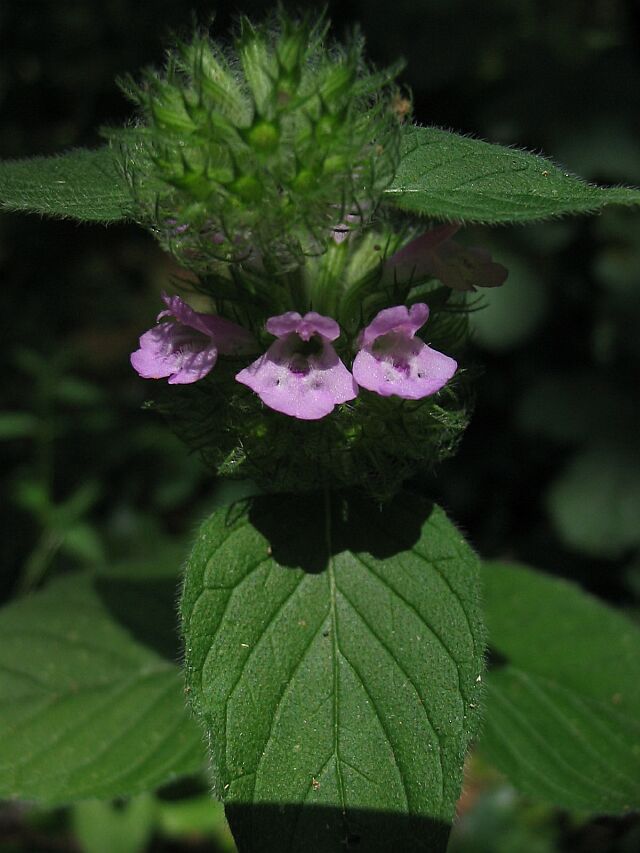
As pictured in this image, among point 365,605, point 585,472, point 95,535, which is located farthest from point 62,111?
point 365,605

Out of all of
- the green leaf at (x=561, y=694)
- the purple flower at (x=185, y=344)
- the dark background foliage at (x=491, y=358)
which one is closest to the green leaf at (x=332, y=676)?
the purple flower at (x=185, y=344)

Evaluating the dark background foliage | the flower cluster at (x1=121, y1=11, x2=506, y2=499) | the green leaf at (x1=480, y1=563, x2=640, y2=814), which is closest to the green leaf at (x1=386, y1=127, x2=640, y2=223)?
the flower cluster at (x1=121, y1=11, x2=506, y2=499)

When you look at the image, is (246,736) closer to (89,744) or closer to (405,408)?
(405,408)

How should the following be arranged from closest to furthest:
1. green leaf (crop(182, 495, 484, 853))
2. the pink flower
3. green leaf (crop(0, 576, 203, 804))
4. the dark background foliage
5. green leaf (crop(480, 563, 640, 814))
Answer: green leaf (crop(182, 495, 484, 853)) < the pink flower < green leaf (crop(0, 576, 203, 804)) < green leaf (crop(480, 563, 640, 814)) < the dark background foliage

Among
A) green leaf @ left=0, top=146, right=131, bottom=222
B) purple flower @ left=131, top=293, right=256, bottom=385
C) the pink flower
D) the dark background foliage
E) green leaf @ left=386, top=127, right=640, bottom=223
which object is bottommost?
the dark background foliage

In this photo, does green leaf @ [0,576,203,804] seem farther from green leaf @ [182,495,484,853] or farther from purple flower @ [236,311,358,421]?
purple flower @ [236,311,358,421]

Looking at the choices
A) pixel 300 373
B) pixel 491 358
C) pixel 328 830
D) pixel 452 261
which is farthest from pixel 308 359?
pixel 491 358

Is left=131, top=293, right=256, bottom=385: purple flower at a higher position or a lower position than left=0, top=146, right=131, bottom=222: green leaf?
lower
